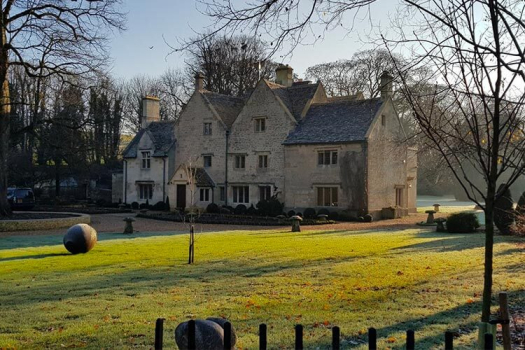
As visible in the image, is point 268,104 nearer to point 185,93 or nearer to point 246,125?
point 246,125

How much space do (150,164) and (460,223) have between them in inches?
1117

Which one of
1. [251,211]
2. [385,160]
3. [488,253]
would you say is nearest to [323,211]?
[251,211]

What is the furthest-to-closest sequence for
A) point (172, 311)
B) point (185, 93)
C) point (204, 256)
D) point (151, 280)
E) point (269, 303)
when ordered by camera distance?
1. point (185, 93)
2. point (204, 256)
3. point (151, 280)
4. point (269, 303)
5. point (172, 311)

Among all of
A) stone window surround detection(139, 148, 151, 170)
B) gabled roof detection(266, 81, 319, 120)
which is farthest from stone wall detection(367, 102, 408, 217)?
stone window surround detection(139, 148, 151, 170)

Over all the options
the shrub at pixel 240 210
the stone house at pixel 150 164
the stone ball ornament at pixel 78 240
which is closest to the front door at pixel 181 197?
the stone house at pixel 150 164

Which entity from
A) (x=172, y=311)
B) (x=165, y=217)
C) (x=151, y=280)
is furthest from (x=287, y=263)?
(x=165, y=217)

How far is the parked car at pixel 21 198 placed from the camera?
4031 cm

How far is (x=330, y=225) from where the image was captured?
104ft

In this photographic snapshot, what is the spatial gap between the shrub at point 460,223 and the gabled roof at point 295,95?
16143 millimetres

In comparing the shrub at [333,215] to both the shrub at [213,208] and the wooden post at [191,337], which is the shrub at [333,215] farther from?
the wooden post at [191,337]

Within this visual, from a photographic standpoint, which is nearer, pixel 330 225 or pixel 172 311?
pixel 172 311

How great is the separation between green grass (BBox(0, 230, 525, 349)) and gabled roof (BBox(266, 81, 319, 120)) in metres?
21.8

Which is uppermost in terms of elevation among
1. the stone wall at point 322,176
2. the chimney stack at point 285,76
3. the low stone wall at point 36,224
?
the chimney stack at point 285,76

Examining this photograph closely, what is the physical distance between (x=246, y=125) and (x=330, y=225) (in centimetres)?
1309
